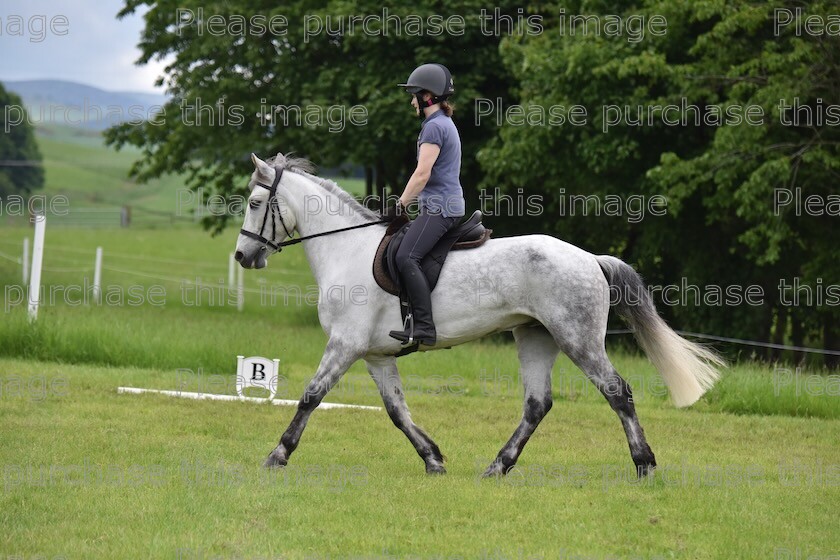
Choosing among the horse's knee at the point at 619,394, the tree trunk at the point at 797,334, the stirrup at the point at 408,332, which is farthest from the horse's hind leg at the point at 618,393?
the tree trunk at the point at 797,334

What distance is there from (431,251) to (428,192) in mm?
477

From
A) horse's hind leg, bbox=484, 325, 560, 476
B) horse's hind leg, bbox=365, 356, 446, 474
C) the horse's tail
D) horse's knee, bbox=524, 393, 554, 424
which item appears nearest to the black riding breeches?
horse's hind leg, bbox=365, 356, 446, 474

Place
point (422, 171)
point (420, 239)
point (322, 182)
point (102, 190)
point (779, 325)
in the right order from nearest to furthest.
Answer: point (422, 171), point (420, 239), point (322, 182), point (779, 325), point (102, 190)

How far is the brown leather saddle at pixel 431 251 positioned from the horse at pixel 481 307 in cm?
9

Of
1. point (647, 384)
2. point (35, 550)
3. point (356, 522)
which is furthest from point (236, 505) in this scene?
point (647, 384)

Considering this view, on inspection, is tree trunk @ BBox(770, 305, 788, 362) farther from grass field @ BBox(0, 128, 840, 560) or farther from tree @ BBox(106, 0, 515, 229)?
Answer: tree @ BBox(106, 0, 515, 229)

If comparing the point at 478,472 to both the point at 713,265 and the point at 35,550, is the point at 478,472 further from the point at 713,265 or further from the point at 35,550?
the point at 713,265

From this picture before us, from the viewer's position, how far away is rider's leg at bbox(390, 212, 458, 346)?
8.36 m

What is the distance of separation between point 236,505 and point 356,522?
2.97 feet

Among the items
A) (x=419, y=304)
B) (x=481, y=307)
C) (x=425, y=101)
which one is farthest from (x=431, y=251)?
(x=425, y=101)

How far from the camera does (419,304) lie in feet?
27.6

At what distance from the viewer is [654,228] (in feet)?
69.7

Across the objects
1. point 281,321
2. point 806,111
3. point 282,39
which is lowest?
point 281,321

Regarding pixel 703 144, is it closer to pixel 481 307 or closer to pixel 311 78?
pixel 311 78
